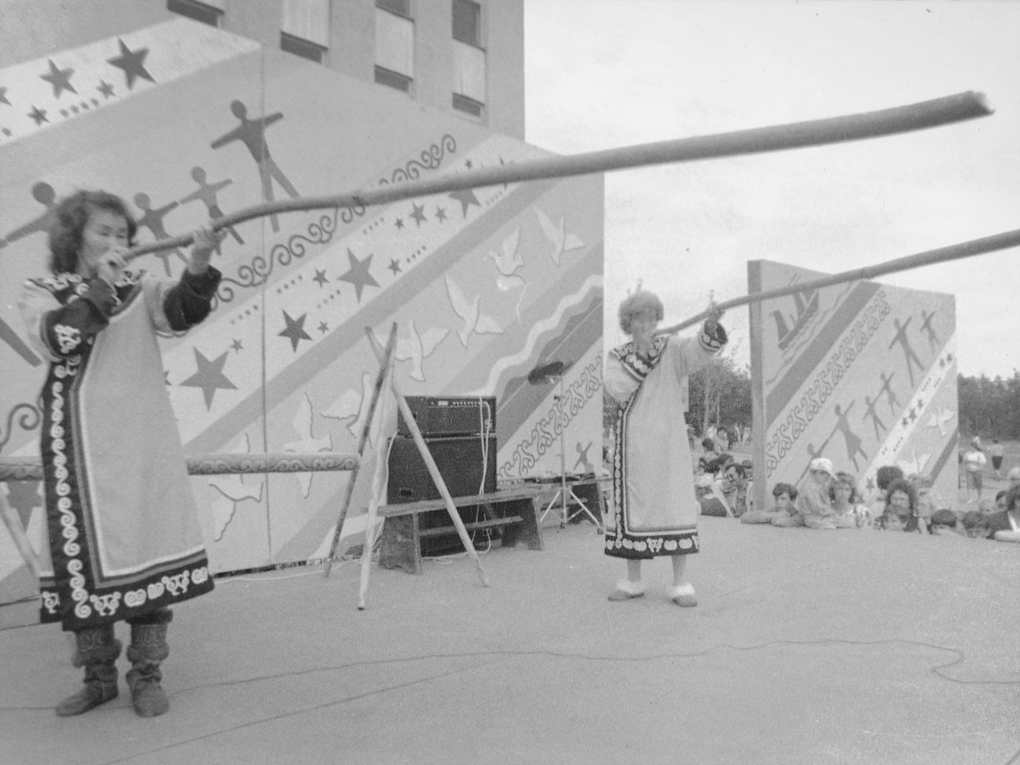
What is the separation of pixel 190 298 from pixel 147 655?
92 cm

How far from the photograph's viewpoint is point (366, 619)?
3.17 metres

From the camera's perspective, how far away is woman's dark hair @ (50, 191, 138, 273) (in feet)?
7.02

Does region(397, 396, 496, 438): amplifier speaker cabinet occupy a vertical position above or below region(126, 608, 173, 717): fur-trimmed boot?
above

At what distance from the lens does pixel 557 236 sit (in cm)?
616

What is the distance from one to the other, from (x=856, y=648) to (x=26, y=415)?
331 centimetres

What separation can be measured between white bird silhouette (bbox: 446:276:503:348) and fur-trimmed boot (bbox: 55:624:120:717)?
134 inches

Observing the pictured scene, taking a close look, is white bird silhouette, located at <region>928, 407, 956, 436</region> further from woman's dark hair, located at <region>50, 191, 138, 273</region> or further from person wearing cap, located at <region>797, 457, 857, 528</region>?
woman's dark hair, located at <region>50, 191, 138, 273</region>

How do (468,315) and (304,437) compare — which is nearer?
(304,437)

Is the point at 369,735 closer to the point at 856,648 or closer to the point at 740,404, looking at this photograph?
the point at 856,648

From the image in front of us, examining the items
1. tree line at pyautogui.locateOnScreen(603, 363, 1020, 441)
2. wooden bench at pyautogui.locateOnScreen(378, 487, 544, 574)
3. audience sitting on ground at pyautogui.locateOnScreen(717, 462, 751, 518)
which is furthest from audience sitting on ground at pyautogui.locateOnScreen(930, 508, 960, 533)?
tree line at pyautogui.locateOnScreen(603, 363, 1020, 441)

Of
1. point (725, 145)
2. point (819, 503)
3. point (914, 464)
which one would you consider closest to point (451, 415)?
point (819, 503)

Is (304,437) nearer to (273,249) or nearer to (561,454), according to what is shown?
(273,249)

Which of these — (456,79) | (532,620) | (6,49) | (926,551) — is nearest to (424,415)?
(532,620)

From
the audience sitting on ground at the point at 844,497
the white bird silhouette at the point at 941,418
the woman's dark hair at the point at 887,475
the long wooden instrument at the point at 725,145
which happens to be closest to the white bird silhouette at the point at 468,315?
the audience sitting on ground at the point at 844,497
